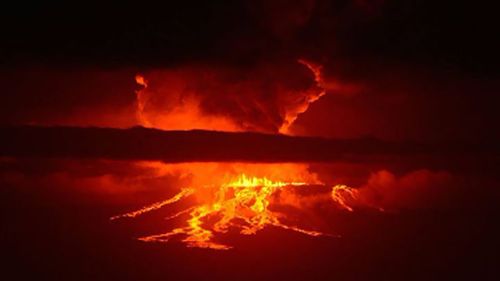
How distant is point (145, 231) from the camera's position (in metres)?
31.6

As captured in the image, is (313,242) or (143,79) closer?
(143,79)

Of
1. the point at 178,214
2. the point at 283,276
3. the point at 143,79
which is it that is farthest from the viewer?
the point at 178,214

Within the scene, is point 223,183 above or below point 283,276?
above

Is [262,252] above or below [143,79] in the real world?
below

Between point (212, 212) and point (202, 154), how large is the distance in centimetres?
437

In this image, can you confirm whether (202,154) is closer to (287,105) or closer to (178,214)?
(287,105)

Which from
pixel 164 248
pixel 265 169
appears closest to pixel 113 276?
pixel 164 248

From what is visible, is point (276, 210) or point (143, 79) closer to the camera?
point (143, 79)

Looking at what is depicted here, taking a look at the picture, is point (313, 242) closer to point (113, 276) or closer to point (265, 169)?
point (265, 169)

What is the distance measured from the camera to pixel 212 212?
104ft

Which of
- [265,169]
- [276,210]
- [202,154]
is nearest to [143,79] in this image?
[202,154]

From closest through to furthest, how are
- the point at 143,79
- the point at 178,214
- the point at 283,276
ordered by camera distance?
the point at 143,79 → the point at 283,276 → the point at 178,214

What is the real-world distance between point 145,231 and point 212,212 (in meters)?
1.88

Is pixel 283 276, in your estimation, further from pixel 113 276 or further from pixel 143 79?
pixel 143 79
